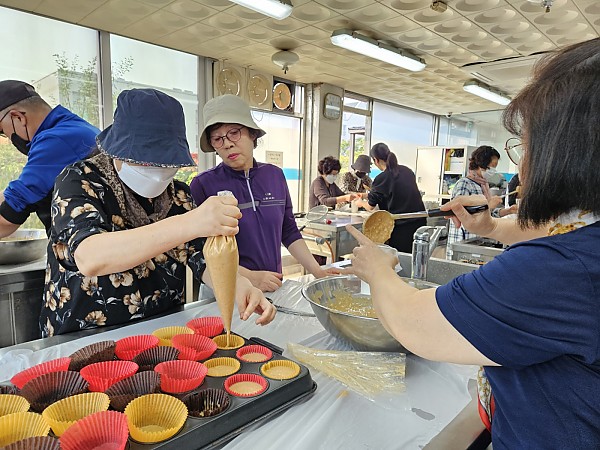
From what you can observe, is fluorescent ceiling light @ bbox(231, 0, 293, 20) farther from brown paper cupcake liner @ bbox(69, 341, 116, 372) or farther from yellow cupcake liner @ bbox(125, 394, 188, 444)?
yellow cupcake liner @ bbox(125, 394, 188, 444)

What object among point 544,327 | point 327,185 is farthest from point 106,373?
point 327,185

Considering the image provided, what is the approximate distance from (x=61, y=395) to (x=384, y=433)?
0.62 metres

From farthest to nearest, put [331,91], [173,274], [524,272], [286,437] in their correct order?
1. [331,91]
2. [173,274]
3. [286,437]
4. [524,272]

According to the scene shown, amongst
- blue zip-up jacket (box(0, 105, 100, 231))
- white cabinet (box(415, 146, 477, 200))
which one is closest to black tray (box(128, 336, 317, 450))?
Answer: blue zip-up jacket (box(0, 105, 100, 231))

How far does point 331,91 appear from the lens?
611 cm

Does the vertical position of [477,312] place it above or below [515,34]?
below

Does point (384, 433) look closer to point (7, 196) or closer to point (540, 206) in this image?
point (540, 206)

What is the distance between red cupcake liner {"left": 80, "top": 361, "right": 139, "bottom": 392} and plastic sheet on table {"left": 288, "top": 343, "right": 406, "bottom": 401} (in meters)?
0.39

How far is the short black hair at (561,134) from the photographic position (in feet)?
1.69

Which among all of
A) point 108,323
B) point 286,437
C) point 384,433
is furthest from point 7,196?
point 384,433

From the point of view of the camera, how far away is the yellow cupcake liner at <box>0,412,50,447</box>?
0.63 metres

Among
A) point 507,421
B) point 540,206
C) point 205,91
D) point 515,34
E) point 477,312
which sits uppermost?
point 515,34

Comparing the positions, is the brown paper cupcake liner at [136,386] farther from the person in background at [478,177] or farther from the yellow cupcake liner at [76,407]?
the person in background at [478,177]

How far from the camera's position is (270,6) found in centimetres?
299
